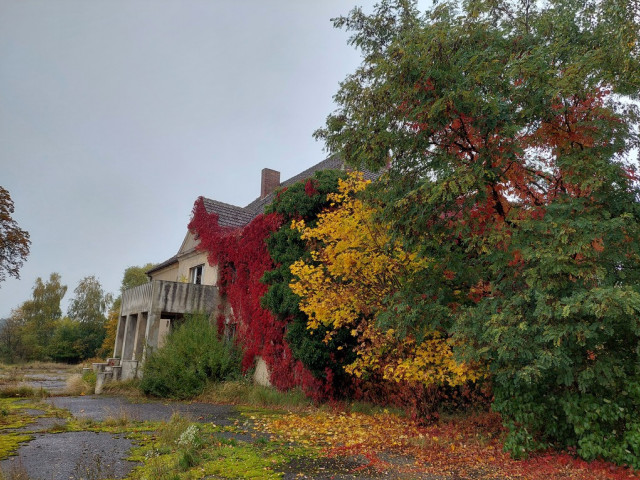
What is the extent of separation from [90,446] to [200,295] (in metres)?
11.2

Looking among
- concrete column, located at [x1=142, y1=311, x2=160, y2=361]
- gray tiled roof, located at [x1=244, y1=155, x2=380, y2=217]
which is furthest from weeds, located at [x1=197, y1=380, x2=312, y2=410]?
gray tiled roof, located at [x1=244, y1=155, x2=380, y2=217]

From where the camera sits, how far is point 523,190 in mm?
7984

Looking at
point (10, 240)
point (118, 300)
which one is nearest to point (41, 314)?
point (118, 300)

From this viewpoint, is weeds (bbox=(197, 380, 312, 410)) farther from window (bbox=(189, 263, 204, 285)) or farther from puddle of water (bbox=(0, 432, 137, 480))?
window (bbox=(189, 263, 204, 285))

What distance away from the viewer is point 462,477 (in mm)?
5797

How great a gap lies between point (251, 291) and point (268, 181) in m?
11.3

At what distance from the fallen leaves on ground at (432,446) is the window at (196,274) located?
39.7 ft

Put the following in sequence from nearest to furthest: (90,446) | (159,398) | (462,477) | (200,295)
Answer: (462,477)
(90,446)
(159,398)
(200,295)

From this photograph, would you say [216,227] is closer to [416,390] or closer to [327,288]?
[327,288]

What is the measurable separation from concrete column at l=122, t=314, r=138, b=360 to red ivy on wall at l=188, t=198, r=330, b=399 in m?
4.50

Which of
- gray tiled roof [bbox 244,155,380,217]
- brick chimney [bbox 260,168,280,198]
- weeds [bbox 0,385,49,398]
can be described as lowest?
weeds [bbox 0,385,49,398]

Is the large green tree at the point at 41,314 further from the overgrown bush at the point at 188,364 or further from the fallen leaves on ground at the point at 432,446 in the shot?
the fallen leaves on ground at the point at 432,446

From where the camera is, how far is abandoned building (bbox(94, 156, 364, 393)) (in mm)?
17000

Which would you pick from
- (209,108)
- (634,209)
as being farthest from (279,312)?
(209,108)
